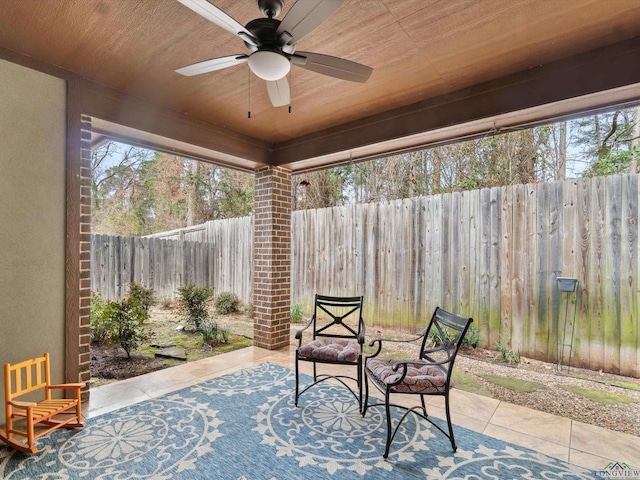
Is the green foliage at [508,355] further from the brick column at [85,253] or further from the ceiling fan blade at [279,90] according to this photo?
the brick column at [85,253]

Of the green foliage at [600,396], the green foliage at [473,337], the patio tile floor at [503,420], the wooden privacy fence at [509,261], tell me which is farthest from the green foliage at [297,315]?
the green foliage at [600,396]

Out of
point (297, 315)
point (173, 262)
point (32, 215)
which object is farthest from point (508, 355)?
point (173, 262)

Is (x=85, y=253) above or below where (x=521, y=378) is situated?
above

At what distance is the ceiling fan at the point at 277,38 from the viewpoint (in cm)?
145

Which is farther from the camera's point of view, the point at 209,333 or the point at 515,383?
the point at 209,333

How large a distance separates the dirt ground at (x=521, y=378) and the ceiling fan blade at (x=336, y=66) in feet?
9.30

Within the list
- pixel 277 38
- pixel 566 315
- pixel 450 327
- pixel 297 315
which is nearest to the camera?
pixel 277 38

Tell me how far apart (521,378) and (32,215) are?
14.6 feet

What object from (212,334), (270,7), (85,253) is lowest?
(212,334)

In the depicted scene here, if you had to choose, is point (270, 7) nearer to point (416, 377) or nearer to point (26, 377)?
point (416, 377)

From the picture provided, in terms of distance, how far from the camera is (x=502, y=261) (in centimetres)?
364

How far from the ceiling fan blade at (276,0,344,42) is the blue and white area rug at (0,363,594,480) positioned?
2383mm

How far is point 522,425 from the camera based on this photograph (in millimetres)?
2387

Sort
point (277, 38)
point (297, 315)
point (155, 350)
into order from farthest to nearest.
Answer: point (297, 315) < point (155, 350) < point (277, 38)
